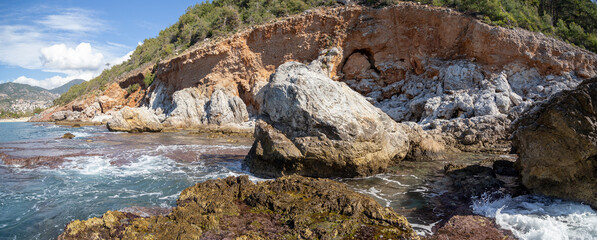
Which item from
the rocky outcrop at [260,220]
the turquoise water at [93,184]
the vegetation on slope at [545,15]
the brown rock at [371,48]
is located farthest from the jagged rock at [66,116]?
the rocky outcrop at [260,220]

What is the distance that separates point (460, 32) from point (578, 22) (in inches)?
458

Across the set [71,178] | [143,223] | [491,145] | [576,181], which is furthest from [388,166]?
[71,178]

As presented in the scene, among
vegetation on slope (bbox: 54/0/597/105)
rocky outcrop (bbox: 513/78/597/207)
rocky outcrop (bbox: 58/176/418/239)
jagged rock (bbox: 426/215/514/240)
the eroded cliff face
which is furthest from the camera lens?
vegetation on slope (bbox: 54/0/597/105)

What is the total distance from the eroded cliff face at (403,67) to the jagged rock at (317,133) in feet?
24.2

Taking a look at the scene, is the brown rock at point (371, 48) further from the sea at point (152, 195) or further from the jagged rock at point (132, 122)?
the sea at point (152, 195)

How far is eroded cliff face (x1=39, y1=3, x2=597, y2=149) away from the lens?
63.2 ft

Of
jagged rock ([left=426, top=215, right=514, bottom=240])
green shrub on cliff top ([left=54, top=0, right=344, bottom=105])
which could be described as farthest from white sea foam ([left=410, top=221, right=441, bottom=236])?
green shrub on cliff top ([left=54, top=0, right=344, bottom=105])

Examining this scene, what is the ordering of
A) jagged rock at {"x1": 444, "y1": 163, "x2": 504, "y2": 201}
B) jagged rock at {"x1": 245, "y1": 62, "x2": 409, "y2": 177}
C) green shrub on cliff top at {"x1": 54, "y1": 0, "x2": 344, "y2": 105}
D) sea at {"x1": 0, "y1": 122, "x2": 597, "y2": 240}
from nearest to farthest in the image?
sea at {"x1": 0, "y1": 122, "x2": 597, "y2": 240}, jagged rock at {"x1": 444, "y1": 163, "x2": 504, "y2": 201}, jagged rock at {"x1": 245, "y1": 62, "x2": 409, "y2": 177}, green shrub on cliff top at {"x1": 54, "y1": 0, "x2": 344, "y2": 105}

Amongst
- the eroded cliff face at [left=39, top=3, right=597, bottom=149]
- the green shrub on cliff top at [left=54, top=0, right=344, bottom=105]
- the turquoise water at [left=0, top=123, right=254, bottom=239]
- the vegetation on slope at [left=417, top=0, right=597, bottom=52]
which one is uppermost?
the green shrub on cliff top at [left=54, top=0, right=344, bottom=105]

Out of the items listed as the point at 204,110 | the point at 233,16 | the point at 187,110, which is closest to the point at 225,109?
the point at 204,110

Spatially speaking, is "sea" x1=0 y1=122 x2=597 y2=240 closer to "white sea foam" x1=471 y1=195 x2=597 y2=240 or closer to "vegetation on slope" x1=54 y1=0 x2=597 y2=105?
"white sea foam" x1=471 y1=195 x2=597 y2=240

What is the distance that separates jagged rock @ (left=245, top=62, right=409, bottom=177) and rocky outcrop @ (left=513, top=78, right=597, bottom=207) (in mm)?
3884

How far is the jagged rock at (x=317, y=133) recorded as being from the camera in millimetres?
8969

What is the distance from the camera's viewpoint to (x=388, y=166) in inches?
419
